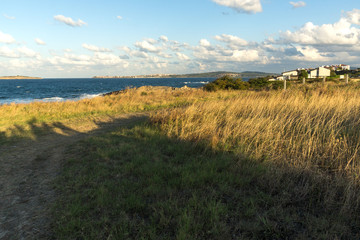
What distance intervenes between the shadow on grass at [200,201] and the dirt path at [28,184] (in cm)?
25

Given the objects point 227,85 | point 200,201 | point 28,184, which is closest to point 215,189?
point 200,201

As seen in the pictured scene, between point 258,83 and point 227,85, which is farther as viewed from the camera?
point 258,83

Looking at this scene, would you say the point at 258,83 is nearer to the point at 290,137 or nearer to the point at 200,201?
the point at 290,137

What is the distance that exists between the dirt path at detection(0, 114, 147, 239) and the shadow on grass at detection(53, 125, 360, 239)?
0.25 meters

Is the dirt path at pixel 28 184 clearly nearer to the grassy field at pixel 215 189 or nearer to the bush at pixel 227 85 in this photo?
the grassy field at pixel 215 189

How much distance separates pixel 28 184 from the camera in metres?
4.67

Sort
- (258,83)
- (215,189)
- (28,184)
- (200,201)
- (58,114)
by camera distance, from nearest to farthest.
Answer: (200,201) < (215,189) < (28,184) < (58,114) < (258,83)

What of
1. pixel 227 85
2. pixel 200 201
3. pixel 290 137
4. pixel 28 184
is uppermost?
pixel 227 85

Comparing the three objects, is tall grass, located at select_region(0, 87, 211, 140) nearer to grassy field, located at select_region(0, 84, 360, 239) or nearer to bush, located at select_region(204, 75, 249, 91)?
grassy field, located at select_region(0, 84, 360, 239)

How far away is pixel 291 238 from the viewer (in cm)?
274

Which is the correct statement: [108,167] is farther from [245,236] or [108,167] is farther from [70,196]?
[245,236]

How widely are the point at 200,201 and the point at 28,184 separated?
373cm

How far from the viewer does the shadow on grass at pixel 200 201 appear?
2877 mm

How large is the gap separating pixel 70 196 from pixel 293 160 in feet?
14.1
